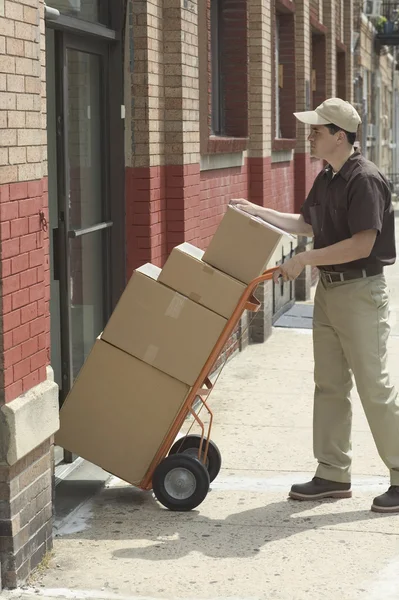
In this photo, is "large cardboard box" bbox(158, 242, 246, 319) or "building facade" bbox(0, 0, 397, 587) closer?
"building facade" bbox(0, 0, 397, 587)

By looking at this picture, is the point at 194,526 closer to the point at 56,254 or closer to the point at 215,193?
the point at 56,254

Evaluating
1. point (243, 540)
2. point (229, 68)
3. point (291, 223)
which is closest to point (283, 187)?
point (229, 68)

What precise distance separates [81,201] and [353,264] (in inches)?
81.2

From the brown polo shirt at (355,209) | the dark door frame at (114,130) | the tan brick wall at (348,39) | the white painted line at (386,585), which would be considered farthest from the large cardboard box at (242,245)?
the tan brick wall at (348,39)

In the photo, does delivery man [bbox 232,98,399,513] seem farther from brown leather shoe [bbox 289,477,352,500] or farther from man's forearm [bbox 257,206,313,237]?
brown leather shoe [bbox 289,477,352,500]

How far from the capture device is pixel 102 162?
7.81 meters

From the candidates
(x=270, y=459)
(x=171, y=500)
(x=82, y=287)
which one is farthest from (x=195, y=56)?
(x=171, y=500)

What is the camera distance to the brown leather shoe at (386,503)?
20.0ft

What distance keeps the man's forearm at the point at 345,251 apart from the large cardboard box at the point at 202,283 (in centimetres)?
38

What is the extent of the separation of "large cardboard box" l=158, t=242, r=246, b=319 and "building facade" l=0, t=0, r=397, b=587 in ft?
2.13

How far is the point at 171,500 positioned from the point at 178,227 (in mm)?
2835

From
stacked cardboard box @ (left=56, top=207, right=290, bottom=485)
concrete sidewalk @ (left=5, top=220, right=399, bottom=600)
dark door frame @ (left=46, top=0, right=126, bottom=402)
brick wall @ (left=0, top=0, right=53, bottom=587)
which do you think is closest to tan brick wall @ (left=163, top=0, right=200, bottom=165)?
dark door frame @ (left=46, top=0, right=126, bottom=402)

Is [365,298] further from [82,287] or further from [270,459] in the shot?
[82,287]

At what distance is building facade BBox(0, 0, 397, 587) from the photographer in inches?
193
